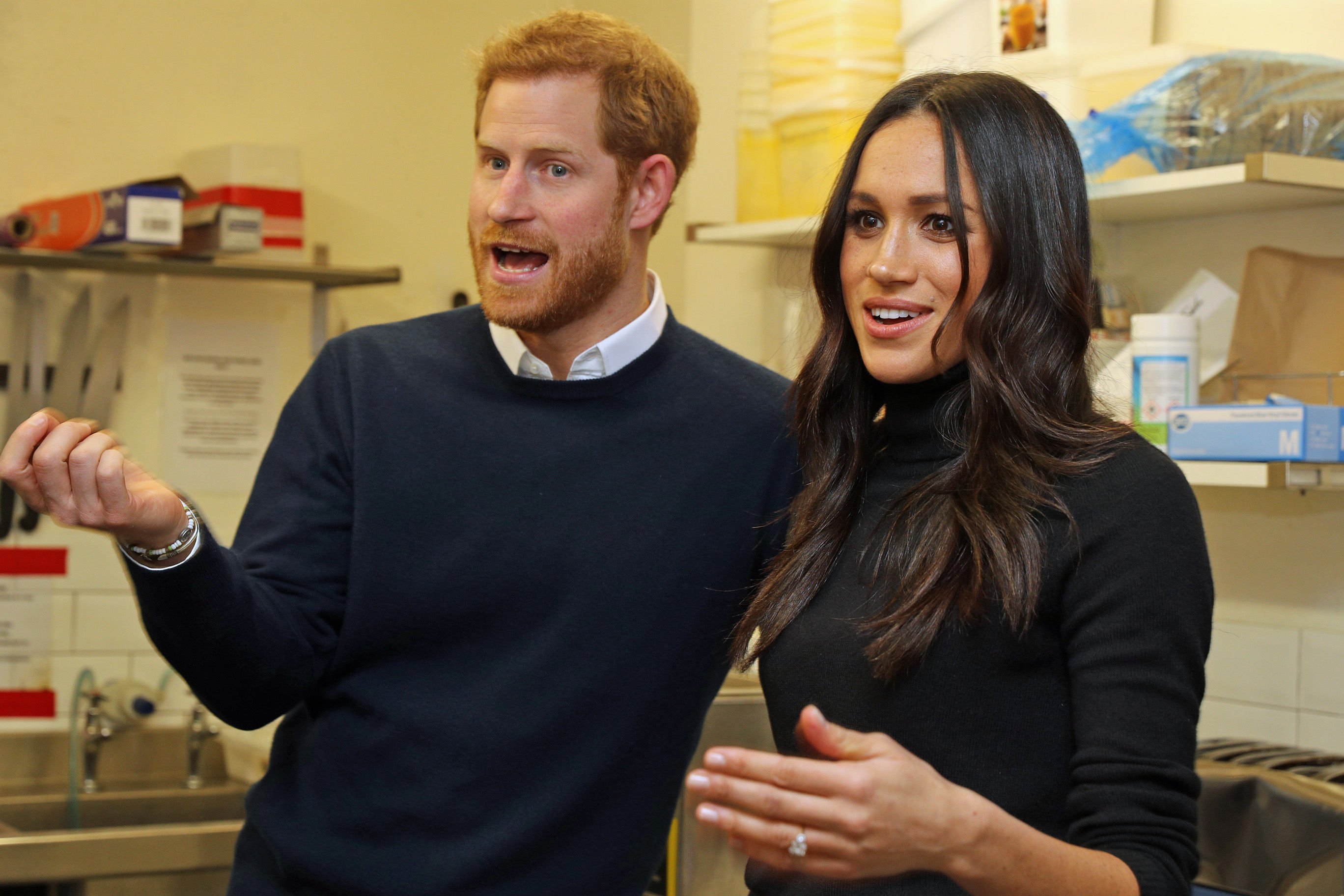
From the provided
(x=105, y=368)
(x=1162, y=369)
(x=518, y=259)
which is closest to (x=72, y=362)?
(x=105, y=368)

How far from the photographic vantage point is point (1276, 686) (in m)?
1.91

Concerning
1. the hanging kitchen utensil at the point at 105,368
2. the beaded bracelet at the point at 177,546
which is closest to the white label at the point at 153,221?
the hanging kitchen utensil at the point at 105,368

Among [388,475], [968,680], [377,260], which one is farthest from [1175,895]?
[377,260]

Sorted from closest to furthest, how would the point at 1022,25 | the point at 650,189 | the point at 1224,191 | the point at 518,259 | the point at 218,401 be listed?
1. the point at 518,259
2. the point at 650,189
3. the point at 1224,191
4. the point at 1022,25
5. the point at 218,401

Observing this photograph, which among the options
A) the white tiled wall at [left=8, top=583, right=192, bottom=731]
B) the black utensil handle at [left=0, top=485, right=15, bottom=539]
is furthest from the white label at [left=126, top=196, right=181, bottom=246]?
the white tiled wall at [left=8, top=583, right=192, bottom=731]

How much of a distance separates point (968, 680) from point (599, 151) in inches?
30.1

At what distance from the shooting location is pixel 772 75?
2.40 metres

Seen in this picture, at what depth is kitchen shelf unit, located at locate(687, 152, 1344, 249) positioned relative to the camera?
1.62 m

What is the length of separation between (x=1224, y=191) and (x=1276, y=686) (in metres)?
0.70

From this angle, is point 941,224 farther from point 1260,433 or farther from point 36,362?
point 36,362

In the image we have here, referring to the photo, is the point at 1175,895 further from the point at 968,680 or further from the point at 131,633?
the point at 131,633

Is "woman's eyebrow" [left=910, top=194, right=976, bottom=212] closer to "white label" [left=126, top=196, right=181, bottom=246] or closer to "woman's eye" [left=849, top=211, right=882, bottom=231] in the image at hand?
"woman's eye" [left=849, top=211, right=882, bottom=231]

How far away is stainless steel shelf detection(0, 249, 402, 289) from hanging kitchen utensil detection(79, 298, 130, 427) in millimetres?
90

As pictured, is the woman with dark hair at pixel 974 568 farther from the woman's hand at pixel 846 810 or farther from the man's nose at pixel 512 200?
the man's nose at pixel 512 200
